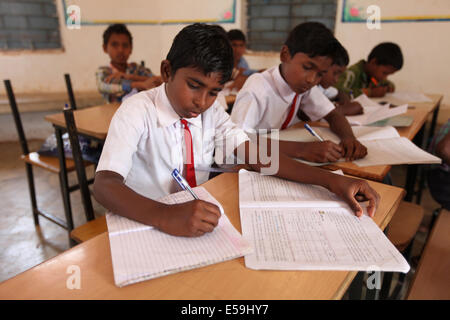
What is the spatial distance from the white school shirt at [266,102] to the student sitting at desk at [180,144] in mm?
328

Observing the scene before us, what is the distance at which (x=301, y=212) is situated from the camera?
29.3 inches

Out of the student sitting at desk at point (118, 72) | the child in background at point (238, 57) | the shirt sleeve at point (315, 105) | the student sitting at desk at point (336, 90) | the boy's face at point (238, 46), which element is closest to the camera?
the shirt sleeve at point (315, 105)

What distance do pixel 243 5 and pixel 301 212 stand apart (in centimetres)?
347

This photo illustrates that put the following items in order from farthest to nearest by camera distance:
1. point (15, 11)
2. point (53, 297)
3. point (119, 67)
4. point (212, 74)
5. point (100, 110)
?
point (15, 11)
point (119, 67)
point (100, 110)
point (212, 74)
point (53, 297)

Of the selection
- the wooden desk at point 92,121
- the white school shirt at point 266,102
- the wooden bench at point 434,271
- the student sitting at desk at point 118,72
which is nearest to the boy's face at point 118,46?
the student sitting at desk at point 118,72

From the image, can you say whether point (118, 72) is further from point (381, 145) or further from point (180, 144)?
point (381, 145)

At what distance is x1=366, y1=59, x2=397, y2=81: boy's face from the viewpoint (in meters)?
2.49

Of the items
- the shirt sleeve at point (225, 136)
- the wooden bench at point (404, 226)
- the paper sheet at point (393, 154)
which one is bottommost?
the wooden bench at point (404, 226)

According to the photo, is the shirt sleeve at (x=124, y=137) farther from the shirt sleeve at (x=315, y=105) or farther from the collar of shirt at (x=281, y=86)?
the shirt sleeve at (x=315, y=105)

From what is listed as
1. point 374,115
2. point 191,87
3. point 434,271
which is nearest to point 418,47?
point 374,115

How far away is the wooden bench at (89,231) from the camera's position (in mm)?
1188

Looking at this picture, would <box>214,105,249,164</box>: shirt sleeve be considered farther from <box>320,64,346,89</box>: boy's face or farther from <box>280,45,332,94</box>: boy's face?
<box>320,64,346,89</box>: boy's face

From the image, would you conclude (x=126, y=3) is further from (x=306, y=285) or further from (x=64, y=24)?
(x=306, y=285)

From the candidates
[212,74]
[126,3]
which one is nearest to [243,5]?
[126,3]
